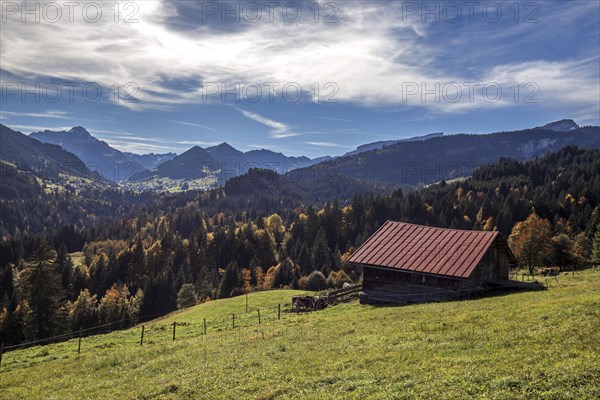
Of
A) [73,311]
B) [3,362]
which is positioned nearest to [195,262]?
[73,311]

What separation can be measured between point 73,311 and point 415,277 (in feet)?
287

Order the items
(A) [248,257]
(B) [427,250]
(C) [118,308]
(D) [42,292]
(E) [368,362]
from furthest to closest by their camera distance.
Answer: (A) [248,257], (C) [118,308], (D) [42,292], (B) [427,250], (E) [368,362]

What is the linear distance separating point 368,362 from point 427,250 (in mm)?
34192

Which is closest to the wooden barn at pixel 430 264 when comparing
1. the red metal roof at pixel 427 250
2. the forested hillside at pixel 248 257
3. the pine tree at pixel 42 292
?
the red metal roof at pixel 427 250

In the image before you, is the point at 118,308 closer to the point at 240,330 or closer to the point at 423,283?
the point at 240,330

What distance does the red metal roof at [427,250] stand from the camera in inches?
1951

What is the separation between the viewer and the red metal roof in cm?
4956

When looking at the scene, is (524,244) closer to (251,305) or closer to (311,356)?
(251,305)

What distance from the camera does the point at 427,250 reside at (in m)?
53.6

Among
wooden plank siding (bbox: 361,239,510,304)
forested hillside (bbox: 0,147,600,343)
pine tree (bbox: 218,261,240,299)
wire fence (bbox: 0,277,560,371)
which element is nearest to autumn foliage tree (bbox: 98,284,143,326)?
forested hillside (bbox: 0,147,600,343)

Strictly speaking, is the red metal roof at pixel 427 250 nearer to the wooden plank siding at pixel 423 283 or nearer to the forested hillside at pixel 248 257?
the wooden plank siding at pixel 423 283

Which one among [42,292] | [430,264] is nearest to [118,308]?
[42,292]

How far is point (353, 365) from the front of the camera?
70.8 ft

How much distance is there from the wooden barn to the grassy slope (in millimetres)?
11171
